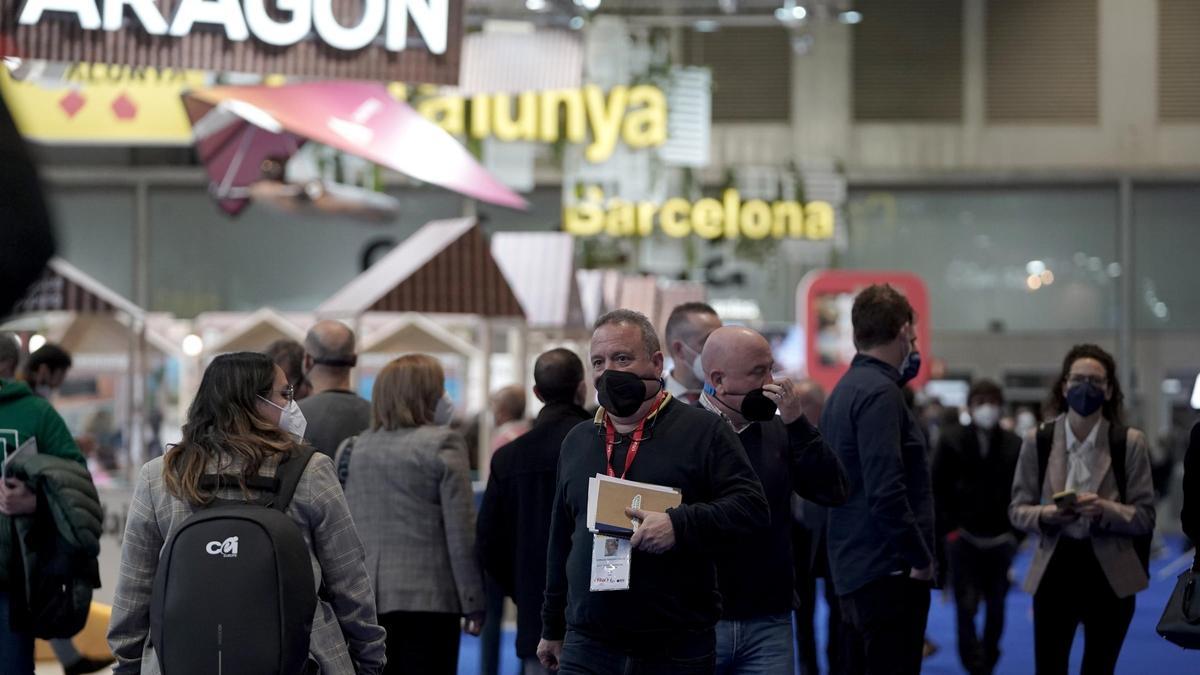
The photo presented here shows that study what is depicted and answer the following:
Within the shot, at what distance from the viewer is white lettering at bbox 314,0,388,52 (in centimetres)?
524

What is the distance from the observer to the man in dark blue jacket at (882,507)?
4.74 m

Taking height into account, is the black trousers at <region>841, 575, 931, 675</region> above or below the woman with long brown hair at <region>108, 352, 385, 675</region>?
below

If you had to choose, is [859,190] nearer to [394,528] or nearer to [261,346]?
[261,346]

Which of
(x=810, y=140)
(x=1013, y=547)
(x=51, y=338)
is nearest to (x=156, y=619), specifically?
(x=1013, y=547)

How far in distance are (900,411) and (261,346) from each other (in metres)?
10.4

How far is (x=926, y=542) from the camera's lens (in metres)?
4.82

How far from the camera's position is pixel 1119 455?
5723 mm

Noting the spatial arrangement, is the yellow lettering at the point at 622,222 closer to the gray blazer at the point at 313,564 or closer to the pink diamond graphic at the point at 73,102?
the pink diamond graphic at the point at 73,102

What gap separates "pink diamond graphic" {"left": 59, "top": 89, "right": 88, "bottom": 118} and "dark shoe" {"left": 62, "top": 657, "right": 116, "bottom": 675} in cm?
395

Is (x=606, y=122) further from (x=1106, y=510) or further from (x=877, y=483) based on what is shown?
(x=877, y=483)

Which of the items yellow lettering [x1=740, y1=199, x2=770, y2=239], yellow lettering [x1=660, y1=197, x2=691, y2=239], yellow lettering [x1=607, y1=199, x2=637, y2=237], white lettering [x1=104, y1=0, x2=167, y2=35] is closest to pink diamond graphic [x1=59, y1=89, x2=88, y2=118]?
white lettering [x1=104, y1=0, x2=167, y2=35]

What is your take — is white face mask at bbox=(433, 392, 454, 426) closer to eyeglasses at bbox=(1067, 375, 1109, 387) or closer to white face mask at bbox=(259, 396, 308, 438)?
white face mask at bbox=(259, 396, 308, 438)

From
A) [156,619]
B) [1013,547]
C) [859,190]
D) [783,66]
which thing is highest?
[783,66]

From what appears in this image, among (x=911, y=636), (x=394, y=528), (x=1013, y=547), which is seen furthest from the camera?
(x=1013, y=547)
